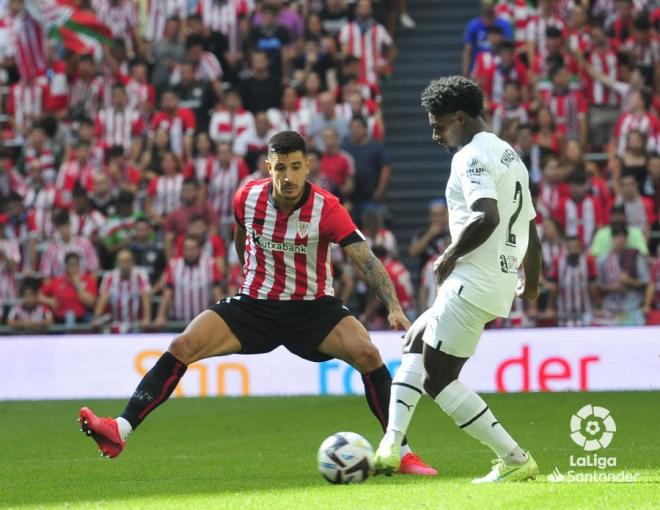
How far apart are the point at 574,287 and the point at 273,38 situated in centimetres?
629

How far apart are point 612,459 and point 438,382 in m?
2.03

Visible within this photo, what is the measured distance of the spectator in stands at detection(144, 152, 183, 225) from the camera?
1902 centimetres

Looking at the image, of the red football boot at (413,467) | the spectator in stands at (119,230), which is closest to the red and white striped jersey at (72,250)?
the spectator in stands at (119,230)

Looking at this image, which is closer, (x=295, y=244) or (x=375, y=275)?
(x=375, y=275)

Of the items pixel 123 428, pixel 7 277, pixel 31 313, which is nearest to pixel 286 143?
pixel 123 428

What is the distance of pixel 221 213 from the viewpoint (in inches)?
751

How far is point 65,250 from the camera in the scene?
730 inches

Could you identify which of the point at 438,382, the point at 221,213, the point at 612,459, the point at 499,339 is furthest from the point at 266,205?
the point at 221,213

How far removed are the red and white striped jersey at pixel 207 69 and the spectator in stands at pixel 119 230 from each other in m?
2.73

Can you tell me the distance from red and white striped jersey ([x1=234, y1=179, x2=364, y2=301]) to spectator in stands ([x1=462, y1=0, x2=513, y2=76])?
39.7 ft

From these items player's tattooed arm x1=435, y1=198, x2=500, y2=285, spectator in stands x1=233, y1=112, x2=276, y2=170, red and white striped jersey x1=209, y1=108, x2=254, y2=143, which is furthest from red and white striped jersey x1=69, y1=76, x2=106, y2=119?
player's tattooed arm x1=435, y1=198, x2=500, y2=285

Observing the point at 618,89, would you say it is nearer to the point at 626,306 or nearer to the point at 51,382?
the point at 626,306

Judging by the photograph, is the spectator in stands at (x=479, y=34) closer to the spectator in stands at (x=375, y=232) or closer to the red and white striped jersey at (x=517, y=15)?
the red and white striped jersey at (x=517, y=15)

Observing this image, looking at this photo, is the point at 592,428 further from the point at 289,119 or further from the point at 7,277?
the point at 7,277
